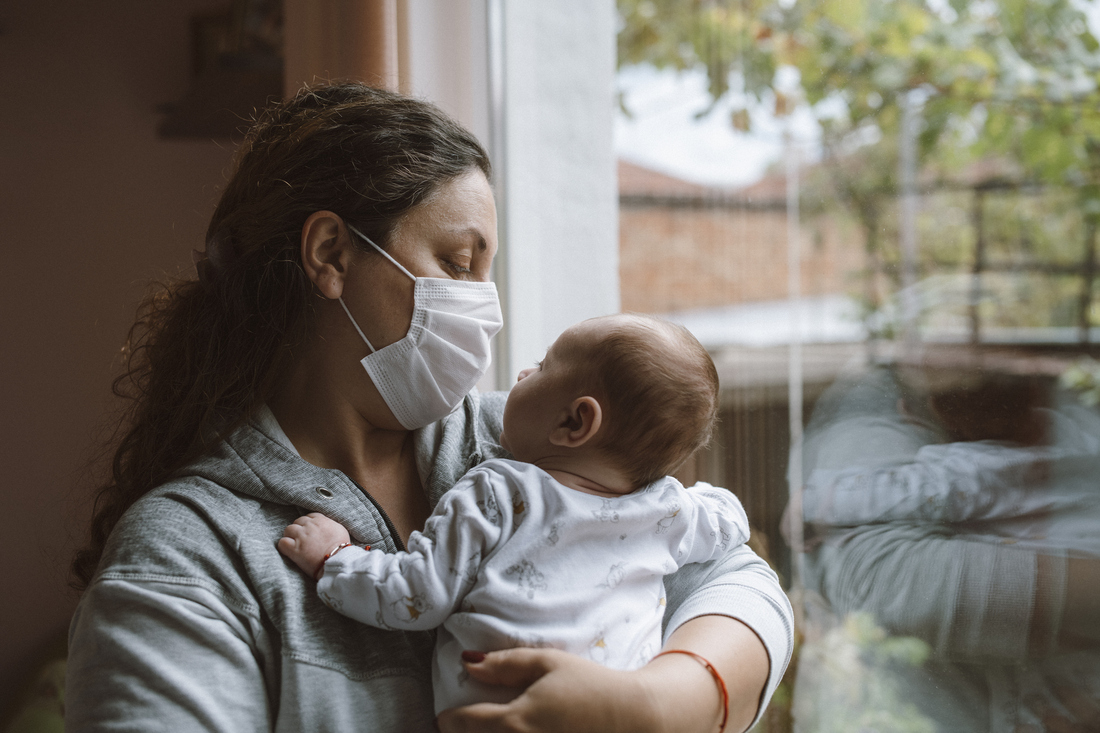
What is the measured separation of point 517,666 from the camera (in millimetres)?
898

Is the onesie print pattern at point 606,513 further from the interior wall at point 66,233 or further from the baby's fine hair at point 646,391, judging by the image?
the interior wall at point 66,233

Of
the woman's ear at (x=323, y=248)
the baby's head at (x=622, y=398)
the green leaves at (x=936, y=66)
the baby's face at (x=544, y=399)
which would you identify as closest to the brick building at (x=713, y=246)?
the green leaves at (x=936, y=66)

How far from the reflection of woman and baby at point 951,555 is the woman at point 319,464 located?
0.25m

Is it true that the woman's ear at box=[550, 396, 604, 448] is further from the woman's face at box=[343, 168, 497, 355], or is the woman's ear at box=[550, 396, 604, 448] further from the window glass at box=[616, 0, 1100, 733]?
the window glass at box=[616, 0, 1100, 733]

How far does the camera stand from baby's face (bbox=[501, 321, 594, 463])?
108 centimetres

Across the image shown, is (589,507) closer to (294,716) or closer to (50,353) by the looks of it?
(294,716)

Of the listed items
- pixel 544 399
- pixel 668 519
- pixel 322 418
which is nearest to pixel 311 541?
pixel 322 418

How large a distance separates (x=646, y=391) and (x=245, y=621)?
57cm

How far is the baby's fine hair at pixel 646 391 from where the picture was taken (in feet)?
3.44

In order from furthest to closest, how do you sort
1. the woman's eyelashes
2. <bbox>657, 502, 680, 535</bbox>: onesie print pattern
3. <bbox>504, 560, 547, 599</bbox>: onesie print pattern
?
the woman's eyelashes, <bbox>657, 502, 680, 535</bbox>: onesie print pattern, <bbox>504, 560, 547, 599</bbox>: onesie print pattern

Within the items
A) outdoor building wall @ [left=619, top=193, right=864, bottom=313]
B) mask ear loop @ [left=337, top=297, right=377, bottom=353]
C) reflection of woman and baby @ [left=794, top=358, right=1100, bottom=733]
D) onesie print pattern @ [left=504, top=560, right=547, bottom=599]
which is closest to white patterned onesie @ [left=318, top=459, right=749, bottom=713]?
onesie print pattern @ [left=504, top=560, right=547, bottom=599]

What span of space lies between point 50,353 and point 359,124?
1905 mm

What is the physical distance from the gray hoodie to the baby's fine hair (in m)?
0.22

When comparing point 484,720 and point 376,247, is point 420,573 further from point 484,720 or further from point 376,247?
point 376,247
